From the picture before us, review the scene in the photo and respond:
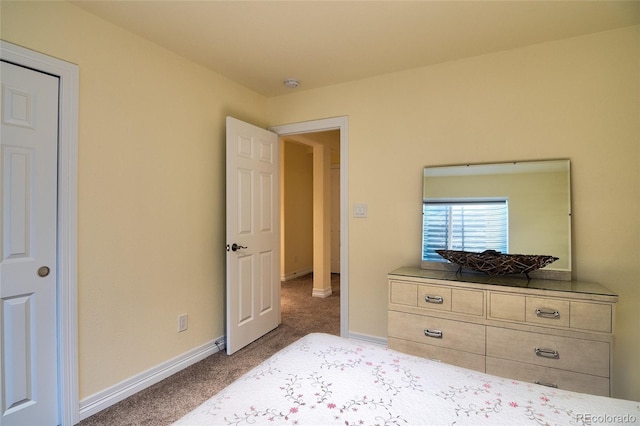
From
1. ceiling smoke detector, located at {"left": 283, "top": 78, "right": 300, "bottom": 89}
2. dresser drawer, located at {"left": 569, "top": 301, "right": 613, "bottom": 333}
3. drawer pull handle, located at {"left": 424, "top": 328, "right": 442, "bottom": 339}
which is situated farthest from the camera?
ceiling smoke detector, located at {"left": 283, "top": 78, "right": 300, "bottom": 89}

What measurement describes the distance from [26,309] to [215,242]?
1.33 m

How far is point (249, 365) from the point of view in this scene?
2.60 m

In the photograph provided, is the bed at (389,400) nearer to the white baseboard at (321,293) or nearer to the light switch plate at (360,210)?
the light switch plate at (360,210)

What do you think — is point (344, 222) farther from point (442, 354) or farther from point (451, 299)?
point (442, 354)

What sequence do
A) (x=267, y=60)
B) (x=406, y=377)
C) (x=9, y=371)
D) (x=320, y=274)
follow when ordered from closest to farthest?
(x=406, y=377)
(x=9, y=371)
(x=267, y=60)
(x=320, y=274)

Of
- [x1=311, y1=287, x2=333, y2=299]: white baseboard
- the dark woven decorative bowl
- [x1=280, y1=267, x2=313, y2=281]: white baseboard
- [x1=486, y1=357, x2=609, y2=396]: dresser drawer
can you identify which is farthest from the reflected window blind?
[x1=280, y1=267, x2=313, y2=281]: white baseboard

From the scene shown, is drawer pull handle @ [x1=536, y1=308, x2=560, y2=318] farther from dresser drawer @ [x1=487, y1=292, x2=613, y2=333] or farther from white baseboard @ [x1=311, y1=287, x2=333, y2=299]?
white baseboard @ [x1=311, y1=287, x2=333, y2=299]

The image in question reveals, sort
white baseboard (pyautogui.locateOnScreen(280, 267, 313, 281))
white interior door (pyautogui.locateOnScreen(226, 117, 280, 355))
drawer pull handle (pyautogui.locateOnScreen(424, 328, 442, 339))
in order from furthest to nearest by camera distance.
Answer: white baseboard (pyautogui.locateOnScreen(280, 267, 313, 281)) → white interior door (pyautogui.locateOnScreen(226, 117, 280, 355)) → drawer pull handle (pyautogui.locateOnScreen(424, 328, 442, 339))

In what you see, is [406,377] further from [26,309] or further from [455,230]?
[26,309]

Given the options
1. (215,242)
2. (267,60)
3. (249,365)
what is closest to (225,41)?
(267,60)

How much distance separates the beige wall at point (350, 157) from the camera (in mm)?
2002

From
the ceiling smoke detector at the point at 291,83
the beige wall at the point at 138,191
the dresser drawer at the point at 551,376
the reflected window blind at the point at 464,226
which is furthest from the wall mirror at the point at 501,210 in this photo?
the beige wall at the point at 138,191

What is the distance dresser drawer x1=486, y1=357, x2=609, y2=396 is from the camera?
71.8 inches

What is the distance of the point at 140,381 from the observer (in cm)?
223
